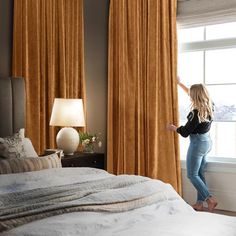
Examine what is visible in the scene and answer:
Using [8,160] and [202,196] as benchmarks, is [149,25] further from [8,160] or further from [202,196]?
[8,160]

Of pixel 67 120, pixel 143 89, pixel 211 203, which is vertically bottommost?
pixel 211 203

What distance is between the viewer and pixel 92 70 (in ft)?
17.9

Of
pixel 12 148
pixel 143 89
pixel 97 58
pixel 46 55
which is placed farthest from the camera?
pixel 97 58

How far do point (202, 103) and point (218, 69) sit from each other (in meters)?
0.68

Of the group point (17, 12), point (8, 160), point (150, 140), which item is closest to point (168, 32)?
point (150, 140)

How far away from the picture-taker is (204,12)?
4.76 m

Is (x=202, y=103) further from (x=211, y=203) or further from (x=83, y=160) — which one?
(x=83, y=160)

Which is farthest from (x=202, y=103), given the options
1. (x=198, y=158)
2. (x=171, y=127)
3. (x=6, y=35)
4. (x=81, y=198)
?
(x=81, y=198)

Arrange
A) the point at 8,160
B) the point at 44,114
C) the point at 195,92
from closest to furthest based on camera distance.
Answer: the point at 8,160 < the point at 195,92 < the point at 44,114

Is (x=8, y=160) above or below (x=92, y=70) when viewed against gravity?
below

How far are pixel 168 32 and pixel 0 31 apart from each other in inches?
75.6

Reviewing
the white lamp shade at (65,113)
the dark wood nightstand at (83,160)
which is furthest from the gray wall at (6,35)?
the dark wood nightstand at (83,160)

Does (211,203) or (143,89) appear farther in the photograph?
(143,89)

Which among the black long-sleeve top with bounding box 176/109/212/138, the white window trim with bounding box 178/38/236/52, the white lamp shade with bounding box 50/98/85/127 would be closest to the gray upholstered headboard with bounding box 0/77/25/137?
the white lamp shade with bounding box 50/98/85/127
